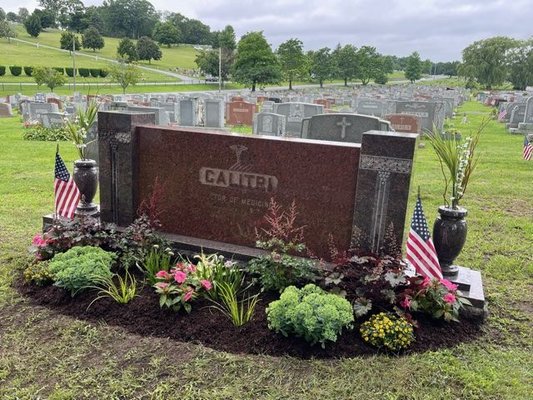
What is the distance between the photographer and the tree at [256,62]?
5494 centimetres

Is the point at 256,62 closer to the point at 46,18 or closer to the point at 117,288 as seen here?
the point at 117,288

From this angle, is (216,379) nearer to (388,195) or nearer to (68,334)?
(68,334)

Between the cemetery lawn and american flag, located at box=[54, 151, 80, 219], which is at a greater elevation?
american flag, located at box=[54, 151, 80, 219]

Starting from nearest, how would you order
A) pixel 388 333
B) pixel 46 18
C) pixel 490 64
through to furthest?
pixel 388 333, pixel 490 64, pixel 46 18

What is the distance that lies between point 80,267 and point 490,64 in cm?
6800

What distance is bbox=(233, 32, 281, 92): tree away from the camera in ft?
180

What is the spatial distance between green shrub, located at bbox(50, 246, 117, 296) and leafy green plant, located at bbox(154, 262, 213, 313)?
65 centimetres

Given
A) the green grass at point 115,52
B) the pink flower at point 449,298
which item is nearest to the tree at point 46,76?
the pink flower at point 449,298

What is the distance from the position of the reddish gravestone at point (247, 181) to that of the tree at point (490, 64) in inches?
2549

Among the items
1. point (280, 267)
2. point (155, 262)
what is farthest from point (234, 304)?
point (155, 262)

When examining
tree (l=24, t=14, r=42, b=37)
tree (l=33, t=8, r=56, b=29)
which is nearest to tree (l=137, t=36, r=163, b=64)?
tree (l=24, t=14, r=42, b=37)

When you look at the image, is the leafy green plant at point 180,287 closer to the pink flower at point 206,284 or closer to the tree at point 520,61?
the pink flower at point 206,284

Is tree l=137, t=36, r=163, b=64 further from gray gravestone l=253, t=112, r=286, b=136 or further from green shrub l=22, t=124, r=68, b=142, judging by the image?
gray gravestone l=253, t=112, r=286, b=136

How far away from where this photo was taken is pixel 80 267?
4777 mm
